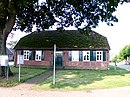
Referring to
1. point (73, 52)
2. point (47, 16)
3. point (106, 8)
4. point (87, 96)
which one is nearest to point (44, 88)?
point (87, 96)

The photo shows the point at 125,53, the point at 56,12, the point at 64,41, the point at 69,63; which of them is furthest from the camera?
the point at 125,53

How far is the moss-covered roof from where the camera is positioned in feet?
131

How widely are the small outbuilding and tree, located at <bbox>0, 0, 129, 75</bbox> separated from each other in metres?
9.79

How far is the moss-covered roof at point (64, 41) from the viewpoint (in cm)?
3981

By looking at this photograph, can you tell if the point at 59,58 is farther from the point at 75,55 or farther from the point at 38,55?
the point at 38,55

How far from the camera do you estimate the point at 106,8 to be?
24.4 metres

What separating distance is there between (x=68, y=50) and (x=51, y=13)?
486 inches

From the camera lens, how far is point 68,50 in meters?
40.0

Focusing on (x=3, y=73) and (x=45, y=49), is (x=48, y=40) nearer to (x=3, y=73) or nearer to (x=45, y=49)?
(x=45, y=49)

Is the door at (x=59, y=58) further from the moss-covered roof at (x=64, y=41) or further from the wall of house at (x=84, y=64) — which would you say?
the moss-covered roof at (x=64, y=41)

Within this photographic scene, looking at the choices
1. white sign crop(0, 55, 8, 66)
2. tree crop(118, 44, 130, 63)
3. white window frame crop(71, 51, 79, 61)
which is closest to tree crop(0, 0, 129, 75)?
white sign crop(0, 55, 8, 66)

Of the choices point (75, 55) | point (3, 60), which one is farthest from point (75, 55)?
point (3, 60)

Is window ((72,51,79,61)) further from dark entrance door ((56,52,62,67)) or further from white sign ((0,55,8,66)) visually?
white sign ((0,55,8,66))

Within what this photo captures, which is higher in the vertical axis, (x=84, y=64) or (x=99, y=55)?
(x=99, y=55)
